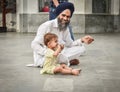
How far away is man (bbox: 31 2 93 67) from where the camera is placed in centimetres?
735

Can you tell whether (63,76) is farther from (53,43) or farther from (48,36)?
(48,36)

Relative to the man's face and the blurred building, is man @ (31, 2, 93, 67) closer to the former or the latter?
the man's face

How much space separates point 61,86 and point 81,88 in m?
0.30

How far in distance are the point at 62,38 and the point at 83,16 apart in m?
9.29

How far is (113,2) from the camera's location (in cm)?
1716

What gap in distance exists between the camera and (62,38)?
25.4 feet

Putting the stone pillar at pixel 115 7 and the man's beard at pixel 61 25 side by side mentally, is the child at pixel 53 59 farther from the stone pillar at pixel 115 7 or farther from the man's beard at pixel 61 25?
the stone pillar at pixel 115 7

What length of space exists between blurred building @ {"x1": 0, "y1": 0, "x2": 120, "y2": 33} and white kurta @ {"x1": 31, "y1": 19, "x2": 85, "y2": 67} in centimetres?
908

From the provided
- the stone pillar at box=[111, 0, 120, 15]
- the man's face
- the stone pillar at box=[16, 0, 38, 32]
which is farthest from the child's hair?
the stone pillar at box=[111, 0, 120, 15]

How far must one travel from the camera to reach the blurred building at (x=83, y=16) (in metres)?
17.0

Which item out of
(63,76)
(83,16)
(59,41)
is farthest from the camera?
(83,16)

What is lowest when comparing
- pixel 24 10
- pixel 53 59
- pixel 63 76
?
pixel 63 76

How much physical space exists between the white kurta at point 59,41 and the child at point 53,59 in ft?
0.71

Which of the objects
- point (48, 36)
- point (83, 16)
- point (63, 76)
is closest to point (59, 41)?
point (48, 36)
